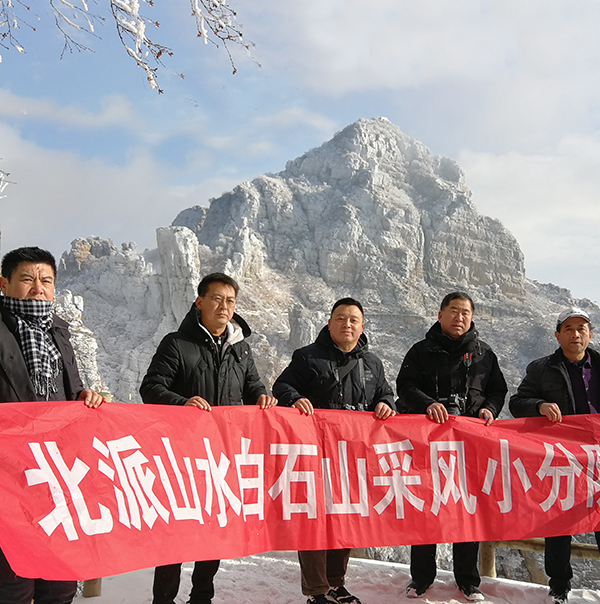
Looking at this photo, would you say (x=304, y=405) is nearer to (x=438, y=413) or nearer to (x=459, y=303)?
(x=438, y=413)

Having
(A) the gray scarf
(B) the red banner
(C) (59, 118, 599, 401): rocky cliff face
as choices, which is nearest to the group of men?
(A) the gray scarf

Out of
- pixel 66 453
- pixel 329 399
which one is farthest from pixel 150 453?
pixel 329 399

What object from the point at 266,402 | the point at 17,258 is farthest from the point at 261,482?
the point at 17,258

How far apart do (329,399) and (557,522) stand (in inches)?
69.4

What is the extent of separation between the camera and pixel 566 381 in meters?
3.67

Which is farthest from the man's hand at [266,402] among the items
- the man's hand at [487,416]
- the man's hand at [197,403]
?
the man's hand at [487,416]

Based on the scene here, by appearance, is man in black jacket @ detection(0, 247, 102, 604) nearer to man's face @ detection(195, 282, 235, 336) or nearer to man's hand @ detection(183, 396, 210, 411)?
man's hand @ detection(183, 396, 210, 411)

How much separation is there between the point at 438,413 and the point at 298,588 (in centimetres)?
196

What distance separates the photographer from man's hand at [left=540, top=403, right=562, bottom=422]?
3.54m

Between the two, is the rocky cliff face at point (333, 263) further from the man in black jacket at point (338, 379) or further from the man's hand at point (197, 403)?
the man's hand at point (197, 403)

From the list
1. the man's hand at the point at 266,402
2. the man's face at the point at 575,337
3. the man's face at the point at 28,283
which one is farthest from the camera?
the man's face at the point at 575,337

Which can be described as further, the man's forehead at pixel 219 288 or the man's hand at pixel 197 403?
the man's forehead at pixel 219 288

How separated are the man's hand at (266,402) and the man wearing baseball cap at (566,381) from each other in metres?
1.76

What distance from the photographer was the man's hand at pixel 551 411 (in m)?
3.54
